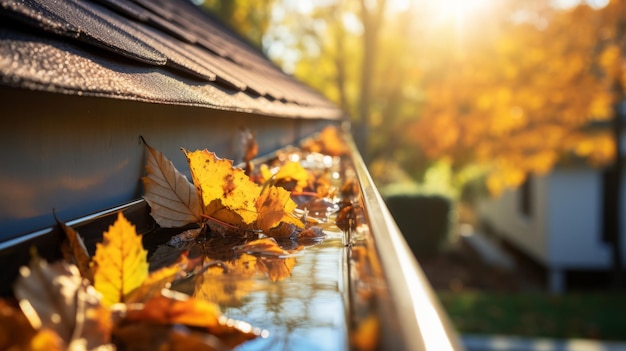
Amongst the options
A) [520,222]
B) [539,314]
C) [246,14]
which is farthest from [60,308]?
[520,222]

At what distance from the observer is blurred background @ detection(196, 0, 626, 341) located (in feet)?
52.9

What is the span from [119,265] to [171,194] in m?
0.60

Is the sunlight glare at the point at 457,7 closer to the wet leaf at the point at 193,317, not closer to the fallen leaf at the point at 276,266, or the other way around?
the fallen leaf at the point at 276,266

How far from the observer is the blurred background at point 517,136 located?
16.1m

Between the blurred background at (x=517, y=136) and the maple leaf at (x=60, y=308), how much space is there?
12.9m

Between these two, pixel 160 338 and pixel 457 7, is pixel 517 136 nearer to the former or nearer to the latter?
pixel 457 7

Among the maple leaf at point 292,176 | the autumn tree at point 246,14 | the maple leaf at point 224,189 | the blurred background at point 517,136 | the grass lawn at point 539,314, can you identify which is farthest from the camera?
the autumn tree at point 246,14

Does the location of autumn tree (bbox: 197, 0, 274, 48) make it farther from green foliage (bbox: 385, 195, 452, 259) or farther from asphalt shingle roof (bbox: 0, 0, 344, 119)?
asphalt shingle roof (bbox: 0, 0, 344, 119)

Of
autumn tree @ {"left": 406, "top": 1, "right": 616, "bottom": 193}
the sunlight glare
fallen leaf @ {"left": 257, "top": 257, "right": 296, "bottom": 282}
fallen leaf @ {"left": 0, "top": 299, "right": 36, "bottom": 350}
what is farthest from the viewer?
the sunlight glare

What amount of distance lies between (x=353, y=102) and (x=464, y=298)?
1668 cm

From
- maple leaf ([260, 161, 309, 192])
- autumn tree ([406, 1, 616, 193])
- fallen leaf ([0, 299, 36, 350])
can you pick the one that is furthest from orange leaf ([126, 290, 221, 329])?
autumn tree ([406, 1, 616, 193])

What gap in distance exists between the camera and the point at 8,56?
3.34 feet

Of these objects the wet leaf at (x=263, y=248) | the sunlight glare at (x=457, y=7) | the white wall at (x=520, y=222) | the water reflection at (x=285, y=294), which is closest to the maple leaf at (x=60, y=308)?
the water reflection at (x=285, y=294)

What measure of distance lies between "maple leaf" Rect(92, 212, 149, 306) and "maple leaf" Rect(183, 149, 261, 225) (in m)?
0.51
